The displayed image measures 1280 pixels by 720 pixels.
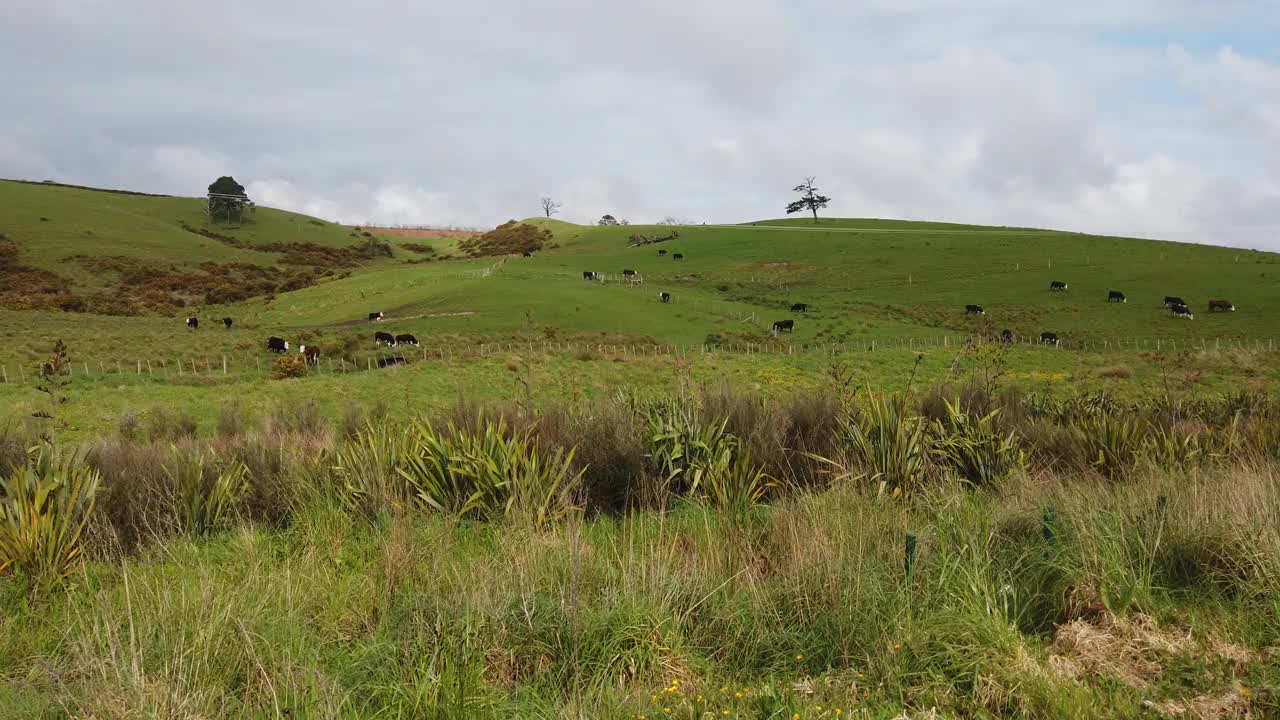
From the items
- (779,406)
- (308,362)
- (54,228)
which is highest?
(54,228)

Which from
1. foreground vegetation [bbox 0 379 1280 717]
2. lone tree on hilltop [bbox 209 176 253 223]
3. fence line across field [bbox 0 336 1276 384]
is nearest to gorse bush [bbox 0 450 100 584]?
foreground vegetation [bbox 0 379 1280 717]

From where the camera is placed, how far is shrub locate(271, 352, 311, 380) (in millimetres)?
33812

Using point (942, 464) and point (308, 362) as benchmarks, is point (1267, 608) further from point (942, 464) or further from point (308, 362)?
point (308, 362)

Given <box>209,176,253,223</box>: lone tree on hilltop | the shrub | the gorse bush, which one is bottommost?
the shrub

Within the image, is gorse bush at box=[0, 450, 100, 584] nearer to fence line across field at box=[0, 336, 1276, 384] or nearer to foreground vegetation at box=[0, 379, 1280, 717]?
foreground vegetation at box=[0, 379, 1280, 717]

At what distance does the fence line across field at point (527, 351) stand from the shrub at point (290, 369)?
33.5 inches

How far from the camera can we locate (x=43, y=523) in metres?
6.62

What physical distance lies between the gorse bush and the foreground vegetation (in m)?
0.04

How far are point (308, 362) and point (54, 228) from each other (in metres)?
80.6

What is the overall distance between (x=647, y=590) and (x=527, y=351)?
85.5 feet

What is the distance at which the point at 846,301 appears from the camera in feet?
214

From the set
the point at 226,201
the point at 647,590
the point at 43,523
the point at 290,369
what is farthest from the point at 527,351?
the point at 226,201

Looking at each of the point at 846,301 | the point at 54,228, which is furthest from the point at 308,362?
the point at 54,228

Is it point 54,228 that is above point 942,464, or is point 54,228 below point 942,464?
above
